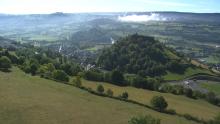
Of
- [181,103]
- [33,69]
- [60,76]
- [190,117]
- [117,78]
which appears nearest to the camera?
[190,117]

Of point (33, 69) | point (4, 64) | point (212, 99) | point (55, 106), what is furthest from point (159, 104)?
point (4, 64)

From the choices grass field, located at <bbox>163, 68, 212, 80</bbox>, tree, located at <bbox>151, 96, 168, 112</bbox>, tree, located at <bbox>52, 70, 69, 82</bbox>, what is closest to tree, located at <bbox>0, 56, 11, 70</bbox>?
tree, located at <bbox>52, 70, 69, 82</bbox>

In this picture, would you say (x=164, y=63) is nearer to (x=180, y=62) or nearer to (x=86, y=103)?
(x=180, y=62)

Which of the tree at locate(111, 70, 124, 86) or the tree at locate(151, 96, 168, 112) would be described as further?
the tree at locate(111, 70, 124, 86)

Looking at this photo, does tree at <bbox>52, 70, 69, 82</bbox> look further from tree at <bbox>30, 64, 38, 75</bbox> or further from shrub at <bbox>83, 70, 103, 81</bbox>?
shrub at <bbox>83, 70, 103, 81</bbox>

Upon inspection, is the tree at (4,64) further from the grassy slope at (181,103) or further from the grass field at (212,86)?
the grass field at (212,86)

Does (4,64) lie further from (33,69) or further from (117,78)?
(117,78)

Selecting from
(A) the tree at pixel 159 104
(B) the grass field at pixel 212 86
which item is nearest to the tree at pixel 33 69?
A: (A) the tree at pixel 159 104

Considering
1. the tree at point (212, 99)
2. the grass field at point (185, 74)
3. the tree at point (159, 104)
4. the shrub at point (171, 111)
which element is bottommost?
the grass field at point (185, 74)

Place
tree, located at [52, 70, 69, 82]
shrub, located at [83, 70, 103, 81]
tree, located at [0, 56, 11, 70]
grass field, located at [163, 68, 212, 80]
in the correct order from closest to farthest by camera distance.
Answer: tree, located at [52, 70, 69, 82]
tree, located at [0, 56, 11, 70]
shrub, located at [83, 70, 103, 81]
grass field, located at [163, 68, 212, 80]
